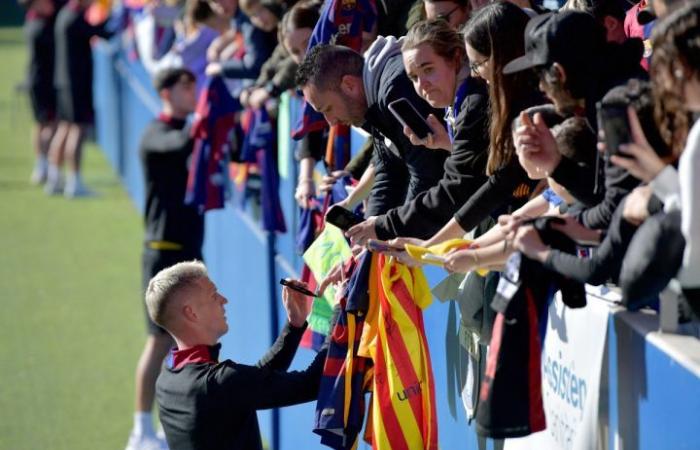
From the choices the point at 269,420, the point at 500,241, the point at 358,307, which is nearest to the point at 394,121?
the point at 358,307

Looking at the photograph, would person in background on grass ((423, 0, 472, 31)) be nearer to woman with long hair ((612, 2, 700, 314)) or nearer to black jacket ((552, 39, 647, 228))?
black jacket ((552, 39, 647, 228))

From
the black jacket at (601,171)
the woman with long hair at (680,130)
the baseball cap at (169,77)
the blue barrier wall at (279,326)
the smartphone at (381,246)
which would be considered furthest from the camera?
the baseball cap at (169,77)

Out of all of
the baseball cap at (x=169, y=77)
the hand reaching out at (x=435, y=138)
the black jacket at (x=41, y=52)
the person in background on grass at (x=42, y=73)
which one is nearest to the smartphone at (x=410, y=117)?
the hand reaching out at (x=435, y=138)

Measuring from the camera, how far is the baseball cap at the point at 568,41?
A: 3.59 meters

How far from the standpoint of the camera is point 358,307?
15.2 ft

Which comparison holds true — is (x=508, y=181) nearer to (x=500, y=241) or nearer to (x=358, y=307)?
(x=500, y=241)

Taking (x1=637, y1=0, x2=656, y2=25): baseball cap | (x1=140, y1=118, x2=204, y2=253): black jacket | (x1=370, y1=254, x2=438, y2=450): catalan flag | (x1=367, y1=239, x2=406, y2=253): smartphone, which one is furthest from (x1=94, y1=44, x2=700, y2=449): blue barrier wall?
(x1=637, y1=0, x2=656, y2=25): baseball cap

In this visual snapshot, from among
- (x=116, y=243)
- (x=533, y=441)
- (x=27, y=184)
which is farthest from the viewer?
(x=27, y=184)

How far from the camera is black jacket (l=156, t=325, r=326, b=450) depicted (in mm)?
4539

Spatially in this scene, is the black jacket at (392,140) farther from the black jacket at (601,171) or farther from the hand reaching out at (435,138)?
the black jacket at (601,171)

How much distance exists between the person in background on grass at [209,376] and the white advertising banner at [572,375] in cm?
90

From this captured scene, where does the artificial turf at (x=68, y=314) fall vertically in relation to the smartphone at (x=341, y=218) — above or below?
below

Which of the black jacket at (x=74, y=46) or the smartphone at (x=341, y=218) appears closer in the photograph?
the smartphone at (x=341, y=218)

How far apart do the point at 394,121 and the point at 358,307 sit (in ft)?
2.34
